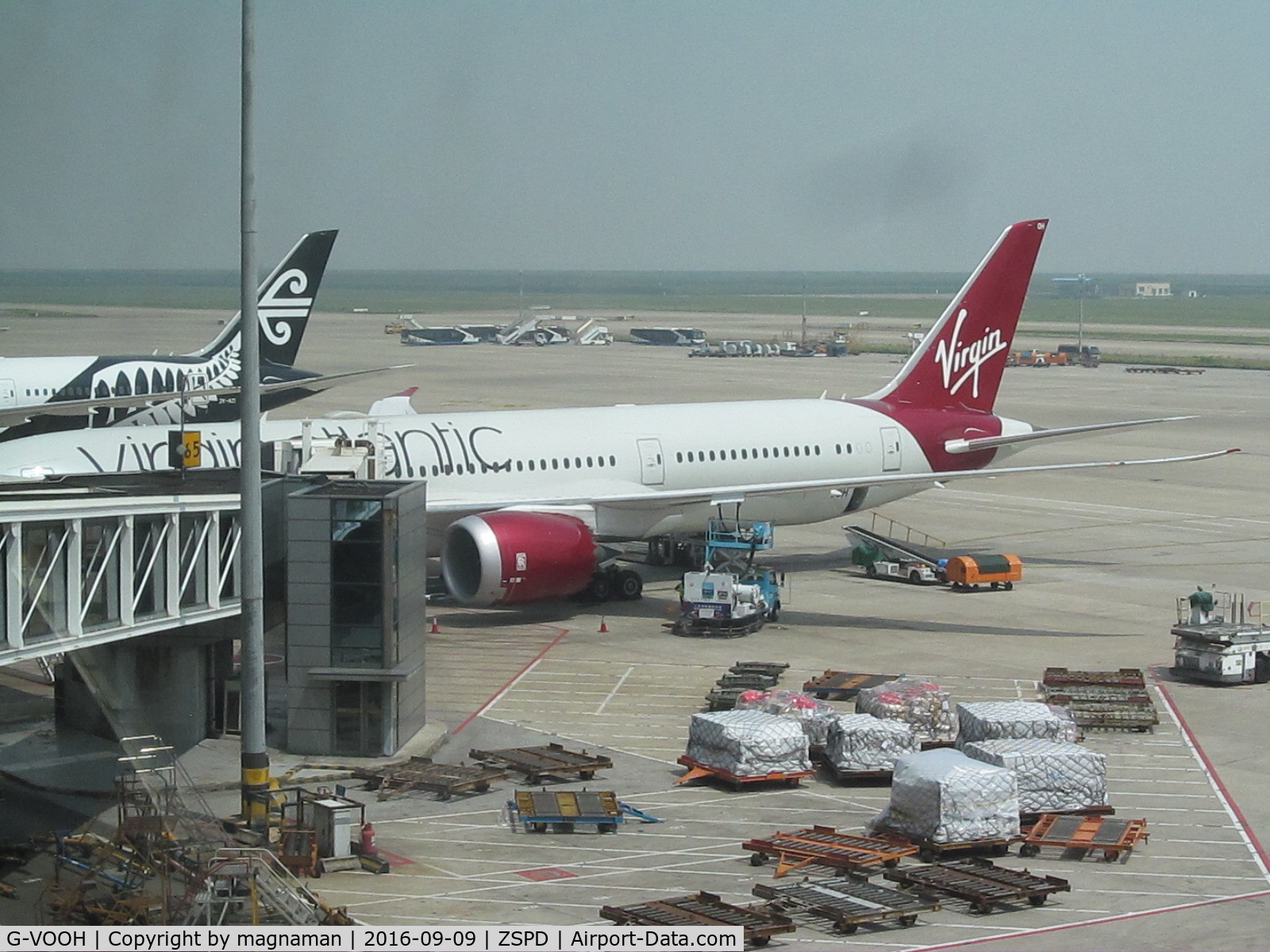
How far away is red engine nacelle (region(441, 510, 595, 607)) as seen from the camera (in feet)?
141

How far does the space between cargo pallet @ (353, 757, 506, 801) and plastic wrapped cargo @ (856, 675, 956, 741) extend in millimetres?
7501

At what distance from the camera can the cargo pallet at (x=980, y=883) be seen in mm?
23672

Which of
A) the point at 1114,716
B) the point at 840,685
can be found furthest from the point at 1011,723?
the point at 840,685

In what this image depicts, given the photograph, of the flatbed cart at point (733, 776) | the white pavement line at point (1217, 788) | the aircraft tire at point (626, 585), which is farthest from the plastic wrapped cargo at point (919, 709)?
the aircraft tire at point (626, 585)

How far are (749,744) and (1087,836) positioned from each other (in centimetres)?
604

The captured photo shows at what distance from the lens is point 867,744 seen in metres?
30.2

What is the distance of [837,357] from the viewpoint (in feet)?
540

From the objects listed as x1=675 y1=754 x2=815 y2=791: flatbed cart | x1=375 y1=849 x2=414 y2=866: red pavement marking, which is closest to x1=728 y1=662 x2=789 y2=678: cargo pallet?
x1=675 y1=754 x2=815 y2=791: flatbed cart

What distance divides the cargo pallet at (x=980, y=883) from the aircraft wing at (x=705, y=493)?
2204 cm

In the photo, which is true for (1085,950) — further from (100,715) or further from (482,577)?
(482,577)

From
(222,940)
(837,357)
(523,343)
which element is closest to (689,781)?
(222,940)

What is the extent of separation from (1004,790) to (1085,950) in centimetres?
498

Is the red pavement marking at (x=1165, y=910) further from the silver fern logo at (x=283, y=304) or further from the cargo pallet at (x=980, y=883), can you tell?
the silver fern logo at (x=283, y=304)

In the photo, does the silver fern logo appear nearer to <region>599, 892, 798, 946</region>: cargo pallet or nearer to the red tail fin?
the red tail fin
